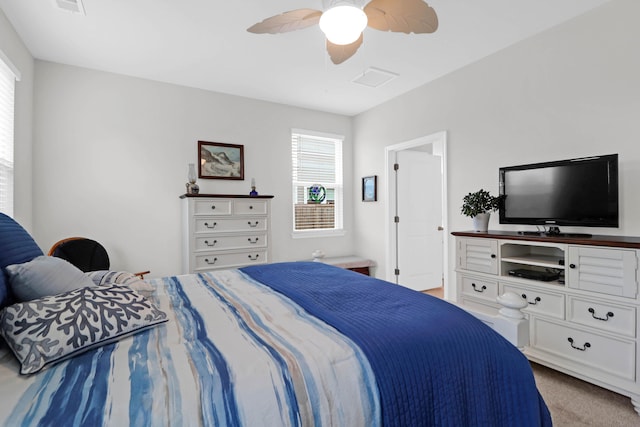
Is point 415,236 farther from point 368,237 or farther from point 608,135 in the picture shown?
point 608,135

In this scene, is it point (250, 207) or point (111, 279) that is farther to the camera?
point (250, 207)

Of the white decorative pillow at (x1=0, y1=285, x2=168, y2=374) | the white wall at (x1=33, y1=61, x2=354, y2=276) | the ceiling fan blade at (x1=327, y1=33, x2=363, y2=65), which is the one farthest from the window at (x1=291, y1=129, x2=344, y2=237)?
the white decorative pillow at (x1=0, y1=285, x2=168, y2=374)

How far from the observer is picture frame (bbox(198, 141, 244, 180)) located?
3895 millimetres

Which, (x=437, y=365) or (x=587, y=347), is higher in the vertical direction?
(x=437, y=365)

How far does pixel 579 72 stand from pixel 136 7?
338 centimetres

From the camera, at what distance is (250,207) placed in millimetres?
3625

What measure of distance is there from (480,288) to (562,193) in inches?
38.6

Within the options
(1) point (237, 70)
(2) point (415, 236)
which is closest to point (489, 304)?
(2) point (415, 236)

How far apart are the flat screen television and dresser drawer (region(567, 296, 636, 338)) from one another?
22.1 inches

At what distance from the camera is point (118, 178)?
3451 mm

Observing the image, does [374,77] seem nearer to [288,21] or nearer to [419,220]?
[288,21]

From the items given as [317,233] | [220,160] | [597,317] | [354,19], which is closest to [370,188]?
[317,233]

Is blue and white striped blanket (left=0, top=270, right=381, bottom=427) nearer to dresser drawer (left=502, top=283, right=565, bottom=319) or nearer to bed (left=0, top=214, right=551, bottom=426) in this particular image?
bed (left=0, top=214, right=551, bottom=426)

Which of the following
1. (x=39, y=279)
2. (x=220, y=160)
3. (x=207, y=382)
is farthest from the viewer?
(x=220, y=160)
